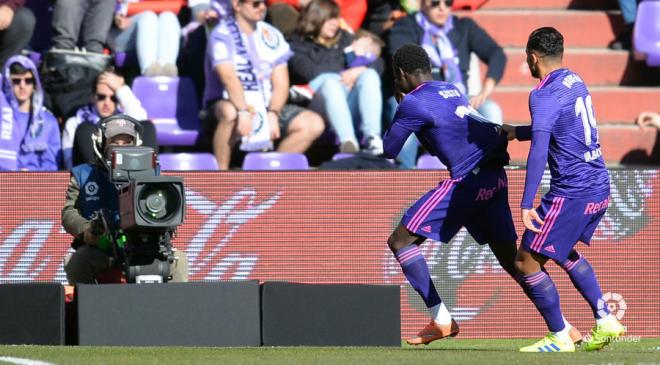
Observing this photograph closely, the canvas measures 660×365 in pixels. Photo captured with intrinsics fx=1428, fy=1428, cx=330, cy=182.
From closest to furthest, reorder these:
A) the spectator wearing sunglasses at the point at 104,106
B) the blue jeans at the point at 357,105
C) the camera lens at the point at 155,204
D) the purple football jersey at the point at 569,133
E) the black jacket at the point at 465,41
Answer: the purple football jersey at the point at 569,133 < the camera lens at the point at 155,204 < the spectator wearing sunglasses at the point at 104,106 < the blue jeans at the point at 357,105 < the black jacket at the point at 465,41

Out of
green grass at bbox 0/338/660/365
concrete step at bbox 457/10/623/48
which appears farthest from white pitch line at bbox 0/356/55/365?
concrete step at bbox 457/10/623/48

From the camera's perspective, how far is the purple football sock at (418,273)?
8430mm

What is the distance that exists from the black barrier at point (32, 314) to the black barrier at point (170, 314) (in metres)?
0.18

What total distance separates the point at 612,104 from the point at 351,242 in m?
4.34

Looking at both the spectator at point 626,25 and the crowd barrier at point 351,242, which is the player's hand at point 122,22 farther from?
the spectator at point 626,25

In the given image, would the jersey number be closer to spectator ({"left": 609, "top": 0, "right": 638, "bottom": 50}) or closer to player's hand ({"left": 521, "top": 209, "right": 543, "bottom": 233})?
player's hand ({"left": 521, "top": 209, "right": 543, "bottom": 233})

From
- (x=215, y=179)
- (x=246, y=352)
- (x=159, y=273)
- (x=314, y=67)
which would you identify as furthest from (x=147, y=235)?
(x=314, y=67)

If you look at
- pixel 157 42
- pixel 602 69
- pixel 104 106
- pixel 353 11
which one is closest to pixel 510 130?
pixel 104 106

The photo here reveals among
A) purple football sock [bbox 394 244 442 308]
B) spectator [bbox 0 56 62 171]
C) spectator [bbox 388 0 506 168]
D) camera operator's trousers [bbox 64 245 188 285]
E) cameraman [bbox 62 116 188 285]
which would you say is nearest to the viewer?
purple football sock [bbox 394 244 442 308]

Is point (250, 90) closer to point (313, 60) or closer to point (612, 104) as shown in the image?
point (313, 60)

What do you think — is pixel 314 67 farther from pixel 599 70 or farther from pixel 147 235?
pixel 147 235

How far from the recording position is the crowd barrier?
34.7ft

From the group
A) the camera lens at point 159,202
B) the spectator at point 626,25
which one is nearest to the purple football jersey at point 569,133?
the camera lens at point 159,202

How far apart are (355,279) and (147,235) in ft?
8.85
